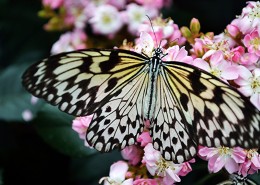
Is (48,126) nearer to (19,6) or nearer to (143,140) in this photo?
(143,140)

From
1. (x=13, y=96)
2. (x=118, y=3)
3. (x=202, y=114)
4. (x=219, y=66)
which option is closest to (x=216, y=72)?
(x=219, y=66)

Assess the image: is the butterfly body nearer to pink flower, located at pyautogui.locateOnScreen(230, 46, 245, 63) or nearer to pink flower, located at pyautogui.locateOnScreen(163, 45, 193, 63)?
pink flower, located at pyautogui.locateOnScreen(163, 45, 193, 63)

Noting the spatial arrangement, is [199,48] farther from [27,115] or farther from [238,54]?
[27,115]

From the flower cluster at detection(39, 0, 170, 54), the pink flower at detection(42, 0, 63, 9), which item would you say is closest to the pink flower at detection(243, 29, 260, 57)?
the flower cluster at detection(39, 0, 170, 54)

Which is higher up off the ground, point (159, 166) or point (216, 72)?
point (216, 72)

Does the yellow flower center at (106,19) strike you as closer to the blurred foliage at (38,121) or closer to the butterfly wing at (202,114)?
the blurred foliage at (38,121)

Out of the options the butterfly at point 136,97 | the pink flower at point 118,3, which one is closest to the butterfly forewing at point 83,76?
the butterfly at point 136,97
